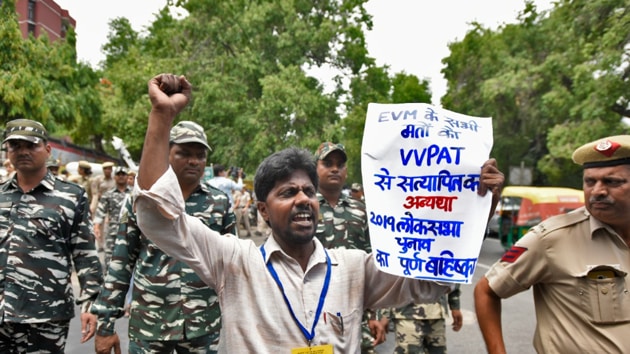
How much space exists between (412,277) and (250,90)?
25.8 m

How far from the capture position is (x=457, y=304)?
482 centimetres

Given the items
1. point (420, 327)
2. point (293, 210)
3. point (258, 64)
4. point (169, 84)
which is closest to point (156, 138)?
point (169, 84)

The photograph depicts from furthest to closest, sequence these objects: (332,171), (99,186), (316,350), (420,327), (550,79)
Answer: (550,79)
(99,186)
(332,171)
(420,327)
(316,350)

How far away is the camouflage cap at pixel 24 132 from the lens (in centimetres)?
369

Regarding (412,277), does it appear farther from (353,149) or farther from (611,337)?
(353,149)

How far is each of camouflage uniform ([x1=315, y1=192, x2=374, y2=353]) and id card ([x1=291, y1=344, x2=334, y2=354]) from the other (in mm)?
2400

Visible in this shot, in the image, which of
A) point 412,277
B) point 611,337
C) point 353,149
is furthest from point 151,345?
point 353,149

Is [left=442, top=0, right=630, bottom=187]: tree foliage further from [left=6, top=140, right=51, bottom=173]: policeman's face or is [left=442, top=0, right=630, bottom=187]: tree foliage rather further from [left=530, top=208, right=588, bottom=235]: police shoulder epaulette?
→ [left=6, top=140, right=51, bottom=173]: policeman's face

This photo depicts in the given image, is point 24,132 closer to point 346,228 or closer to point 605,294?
point 346,228

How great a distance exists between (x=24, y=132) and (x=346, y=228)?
2.35 m

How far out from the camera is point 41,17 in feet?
141

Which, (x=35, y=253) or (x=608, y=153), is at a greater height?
(x=608, y=153)

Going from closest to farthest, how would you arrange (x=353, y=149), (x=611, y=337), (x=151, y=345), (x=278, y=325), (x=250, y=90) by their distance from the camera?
(x=278, y=325)
(x=611, y=337)
(x=151, y=345)
(x=250, y=90)
(x=353, y=149)

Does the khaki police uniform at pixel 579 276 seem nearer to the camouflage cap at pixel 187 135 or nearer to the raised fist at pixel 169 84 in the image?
the raised fist at pixel 169 84
